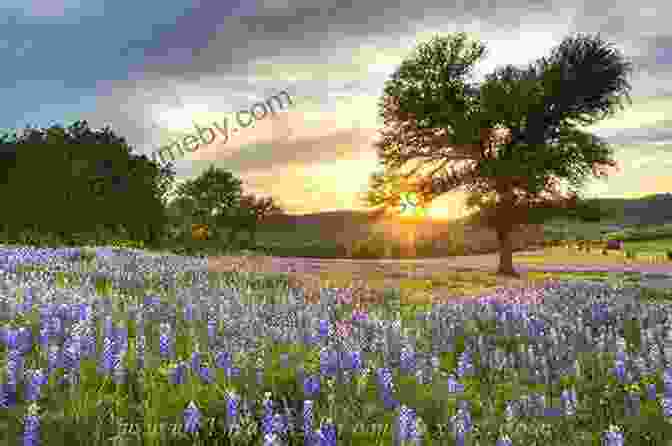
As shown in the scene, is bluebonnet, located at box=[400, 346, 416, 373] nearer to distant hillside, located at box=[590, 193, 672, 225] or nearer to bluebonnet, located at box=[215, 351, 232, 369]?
bluebonnet, located at box=[215, 351, 232, 369]

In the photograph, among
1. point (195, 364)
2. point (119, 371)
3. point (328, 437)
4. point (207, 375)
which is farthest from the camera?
point (195, 364)

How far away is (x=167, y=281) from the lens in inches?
496

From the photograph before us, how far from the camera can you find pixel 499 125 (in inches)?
1384

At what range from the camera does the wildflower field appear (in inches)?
169

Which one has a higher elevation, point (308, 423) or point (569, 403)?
point (308, 423)

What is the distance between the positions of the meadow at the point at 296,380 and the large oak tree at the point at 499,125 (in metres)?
24.5

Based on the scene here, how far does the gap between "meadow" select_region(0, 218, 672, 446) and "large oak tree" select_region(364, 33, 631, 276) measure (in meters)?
24.5

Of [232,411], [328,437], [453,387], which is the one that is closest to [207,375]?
[232,411]

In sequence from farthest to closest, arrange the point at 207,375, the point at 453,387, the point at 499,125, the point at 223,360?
the point at 499,125
the point at 453,387
the point at 223,360
the point at 207,375

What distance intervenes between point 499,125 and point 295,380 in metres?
31.6

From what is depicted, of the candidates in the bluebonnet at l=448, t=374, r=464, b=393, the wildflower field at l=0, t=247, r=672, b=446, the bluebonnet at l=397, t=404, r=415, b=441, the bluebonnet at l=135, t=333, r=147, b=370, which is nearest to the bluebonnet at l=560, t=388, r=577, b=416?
the wildflower field at l=0, t=247, r=672, b=446

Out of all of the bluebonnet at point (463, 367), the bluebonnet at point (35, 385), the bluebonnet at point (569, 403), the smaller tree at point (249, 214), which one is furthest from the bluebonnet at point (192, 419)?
the smaller tree at point (249, 214)

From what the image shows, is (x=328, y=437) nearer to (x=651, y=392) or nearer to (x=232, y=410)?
(x=232, y=410)

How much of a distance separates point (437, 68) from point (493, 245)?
1543 inches
